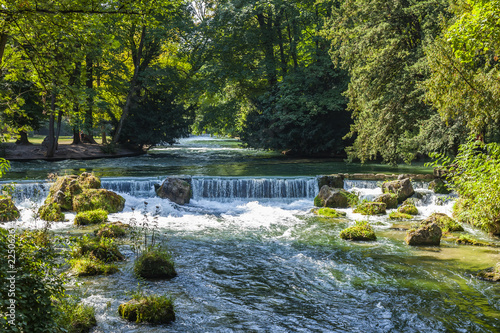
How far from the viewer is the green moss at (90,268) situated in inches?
330

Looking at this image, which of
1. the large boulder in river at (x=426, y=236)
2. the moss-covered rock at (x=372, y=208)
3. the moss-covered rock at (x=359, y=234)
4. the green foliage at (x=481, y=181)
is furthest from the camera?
the moss-covered rock at (x=372, y=208)

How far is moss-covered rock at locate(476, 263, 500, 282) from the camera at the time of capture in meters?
8.26

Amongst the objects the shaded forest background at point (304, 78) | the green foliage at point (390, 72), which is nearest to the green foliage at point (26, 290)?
the shaded forest background at point (304, 78)

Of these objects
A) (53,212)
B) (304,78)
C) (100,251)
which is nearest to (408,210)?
(100,251)

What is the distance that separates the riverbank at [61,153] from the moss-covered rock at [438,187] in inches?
888

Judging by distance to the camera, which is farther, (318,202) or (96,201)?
(318,202)

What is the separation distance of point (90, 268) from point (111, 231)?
2.86m

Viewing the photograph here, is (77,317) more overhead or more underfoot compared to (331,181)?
more underfoot

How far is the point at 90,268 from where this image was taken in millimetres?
8445

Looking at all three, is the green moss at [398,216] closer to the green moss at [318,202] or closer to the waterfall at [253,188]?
the green moss at [318,202]

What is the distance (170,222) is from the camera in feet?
46.6

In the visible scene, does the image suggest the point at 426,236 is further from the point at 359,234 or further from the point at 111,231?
the point at 111,231

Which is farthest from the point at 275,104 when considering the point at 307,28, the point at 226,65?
the point at 307,28

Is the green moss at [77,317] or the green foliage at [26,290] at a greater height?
the green foliage at [26,290]
